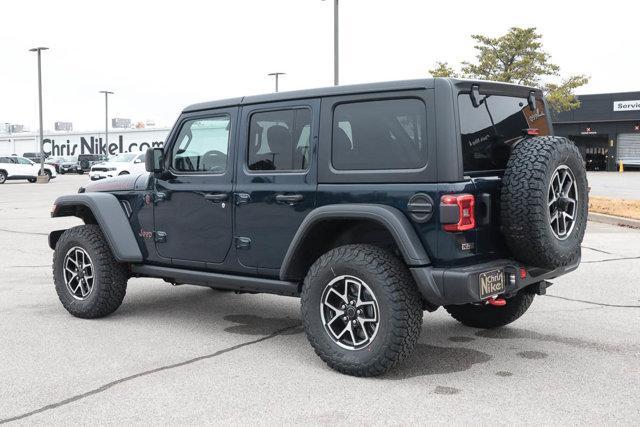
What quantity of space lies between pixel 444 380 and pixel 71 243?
362 cm

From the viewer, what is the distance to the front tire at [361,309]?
14.2ft

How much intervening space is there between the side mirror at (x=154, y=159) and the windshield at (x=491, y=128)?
2.58 metres

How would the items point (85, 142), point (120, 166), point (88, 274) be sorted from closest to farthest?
point (88, 274), point (120, 166), point (85, 142)

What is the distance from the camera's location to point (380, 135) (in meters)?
4.61

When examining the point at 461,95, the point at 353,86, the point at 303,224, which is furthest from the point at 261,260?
the point at 461,95

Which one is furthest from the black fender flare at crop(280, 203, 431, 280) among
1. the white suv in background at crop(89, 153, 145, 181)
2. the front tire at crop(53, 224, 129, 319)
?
the white suv in background at crop(89, 153, 145, 181)

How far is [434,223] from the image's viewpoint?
14.0ft

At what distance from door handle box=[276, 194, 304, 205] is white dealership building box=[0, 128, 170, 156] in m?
61.2

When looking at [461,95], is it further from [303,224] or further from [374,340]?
[374,340]

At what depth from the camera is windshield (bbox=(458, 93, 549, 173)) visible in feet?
14.6

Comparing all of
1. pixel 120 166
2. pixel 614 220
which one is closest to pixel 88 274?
pixel 614 220

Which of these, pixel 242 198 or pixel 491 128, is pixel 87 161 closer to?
pixel 242 198

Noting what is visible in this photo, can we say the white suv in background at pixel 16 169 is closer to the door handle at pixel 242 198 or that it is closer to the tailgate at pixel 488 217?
the door handle at pixel 242 198

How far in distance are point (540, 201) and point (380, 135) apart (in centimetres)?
109
